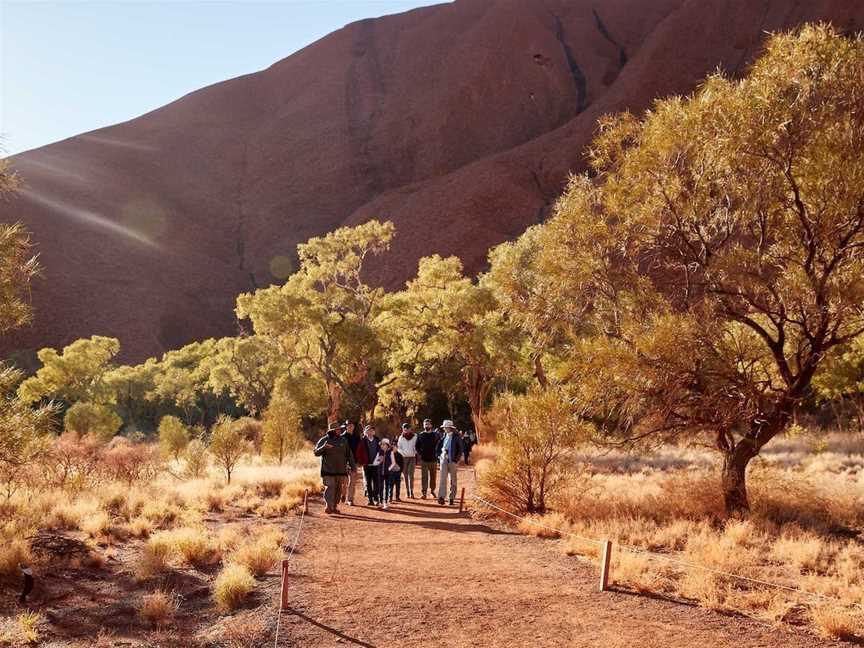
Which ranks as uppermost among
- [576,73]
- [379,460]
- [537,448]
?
[576,73]

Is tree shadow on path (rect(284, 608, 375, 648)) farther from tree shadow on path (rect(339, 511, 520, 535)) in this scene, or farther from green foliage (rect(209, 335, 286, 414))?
green foliage (rect(209, 335, 286, 414))

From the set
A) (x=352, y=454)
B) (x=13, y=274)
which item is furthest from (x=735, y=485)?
(x=13, y=274)

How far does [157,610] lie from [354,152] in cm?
9635

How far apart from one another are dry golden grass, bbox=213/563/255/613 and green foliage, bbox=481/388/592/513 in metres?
6.33

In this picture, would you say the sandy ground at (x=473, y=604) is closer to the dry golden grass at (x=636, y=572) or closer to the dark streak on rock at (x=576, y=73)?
the dry golden grass at (x=636, y=572)

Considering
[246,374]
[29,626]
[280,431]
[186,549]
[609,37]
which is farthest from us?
[609,37]

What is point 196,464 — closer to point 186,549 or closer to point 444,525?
point 444,525

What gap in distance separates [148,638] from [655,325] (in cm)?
819

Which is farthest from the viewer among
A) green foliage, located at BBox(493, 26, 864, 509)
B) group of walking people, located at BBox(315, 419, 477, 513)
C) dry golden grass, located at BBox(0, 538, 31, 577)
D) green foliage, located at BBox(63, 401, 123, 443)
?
green foliage, located at BBox(63, 401, 123, 443)

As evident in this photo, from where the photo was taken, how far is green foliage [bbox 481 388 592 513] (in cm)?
1195

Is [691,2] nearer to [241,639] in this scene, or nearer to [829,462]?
[829,462]

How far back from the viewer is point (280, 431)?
24391 mm

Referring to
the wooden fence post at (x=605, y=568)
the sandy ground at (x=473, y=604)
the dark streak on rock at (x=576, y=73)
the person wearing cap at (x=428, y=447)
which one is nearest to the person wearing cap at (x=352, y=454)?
the person wearing cap at (x=428, y=447)

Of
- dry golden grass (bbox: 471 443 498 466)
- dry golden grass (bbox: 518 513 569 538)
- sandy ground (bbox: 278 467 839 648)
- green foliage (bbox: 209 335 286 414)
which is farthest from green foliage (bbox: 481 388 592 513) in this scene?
green foliage (bbox: 209 335 286 414)
